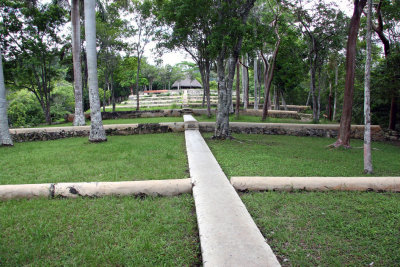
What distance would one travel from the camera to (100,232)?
2779 mm

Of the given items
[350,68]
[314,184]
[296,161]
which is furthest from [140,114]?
[314,184]

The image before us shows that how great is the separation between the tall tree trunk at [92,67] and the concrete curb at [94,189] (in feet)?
16.5

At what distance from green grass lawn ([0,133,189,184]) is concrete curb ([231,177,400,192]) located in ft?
3.92

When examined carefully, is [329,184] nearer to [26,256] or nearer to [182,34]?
[26,256]

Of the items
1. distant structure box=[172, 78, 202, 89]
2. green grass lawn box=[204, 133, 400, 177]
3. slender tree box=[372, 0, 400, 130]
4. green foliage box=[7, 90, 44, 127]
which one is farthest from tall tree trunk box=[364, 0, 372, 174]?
distant structure box=[172, 78, 202, 89]

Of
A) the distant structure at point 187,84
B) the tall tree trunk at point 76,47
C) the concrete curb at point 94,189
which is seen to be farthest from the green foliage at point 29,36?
the distant structure at point 187,84

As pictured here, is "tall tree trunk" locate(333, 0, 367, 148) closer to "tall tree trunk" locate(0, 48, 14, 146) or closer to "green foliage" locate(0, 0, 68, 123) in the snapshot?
"tall tree trunk" locate(0, 48, 14, 146)

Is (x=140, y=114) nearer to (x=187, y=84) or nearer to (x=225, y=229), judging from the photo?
(x=225, y=229)

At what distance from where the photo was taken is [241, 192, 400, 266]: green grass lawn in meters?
2.39

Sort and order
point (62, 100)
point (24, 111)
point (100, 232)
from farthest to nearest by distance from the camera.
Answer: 1. point (62, 100)
2. point (24, 111)
3. point (100, 232)

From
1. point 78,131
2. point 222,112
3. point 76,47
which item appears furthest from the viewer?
point 76,47

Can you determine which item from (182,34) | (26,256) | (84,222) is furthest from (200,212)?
(182,34)

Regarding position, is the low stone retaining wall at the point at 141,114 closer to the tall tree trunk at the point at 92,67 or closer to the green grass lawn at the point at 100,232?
the tall tree trunk at the point at 92,67

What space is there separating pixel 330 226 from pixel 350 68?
6161 mm
